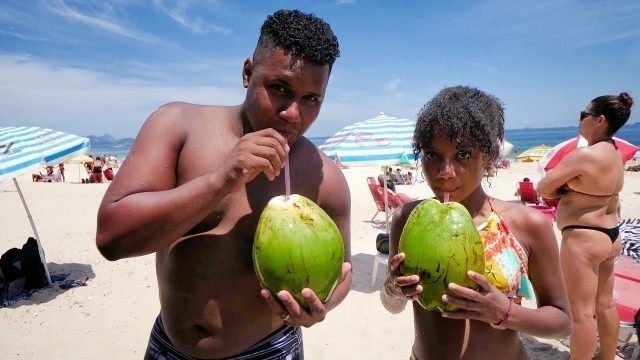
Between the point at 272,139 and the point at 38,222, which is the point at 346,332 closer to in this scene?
the point at 272,139

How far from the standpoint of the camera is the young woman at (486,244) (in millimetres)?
1465

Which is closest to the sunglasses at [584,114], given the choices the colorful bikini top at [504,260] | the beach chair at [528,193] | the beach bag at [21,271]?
the colorful bikini top at [504,260]

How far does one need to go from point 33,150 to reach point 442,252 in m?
5.61

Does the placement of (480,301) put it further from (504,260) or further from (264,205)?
(264,205)

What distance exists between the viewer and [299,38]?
1.31 meters

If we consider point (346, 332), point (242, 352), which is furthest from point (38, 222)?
point (242, 352)

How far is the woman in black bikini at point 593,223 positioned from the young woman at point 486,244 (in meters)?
1.58

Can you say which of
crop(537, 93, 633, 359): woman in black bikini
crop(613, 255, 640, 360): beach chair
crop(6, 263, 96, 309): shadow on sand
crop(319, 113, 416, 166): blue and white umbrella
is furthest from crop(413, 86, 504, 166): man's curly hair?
crop(6, 263, 96, 309): shadow on sand

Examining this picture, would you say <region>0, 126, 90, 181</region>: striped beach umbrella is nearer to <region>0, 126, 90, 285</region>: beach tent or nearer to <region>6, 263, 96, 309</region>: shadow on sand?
<region>0, 126, 90, 285</region>: beach tent

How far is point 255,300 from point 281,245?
1.33 ft

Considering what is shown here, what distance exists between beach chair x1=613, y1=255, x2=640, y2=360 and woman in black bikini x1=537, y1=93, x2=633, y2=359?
44 cm

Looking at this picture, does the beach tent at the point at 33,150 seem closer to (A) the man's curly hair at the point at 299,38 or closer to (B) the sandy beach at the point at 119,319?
(B) the sandy beach at the point at 119,319

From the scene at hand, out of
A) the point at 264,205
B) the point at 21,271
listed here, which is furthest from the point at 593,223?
the point at 21,271

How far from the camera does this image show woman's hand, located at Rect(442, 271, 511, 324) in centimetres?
115
